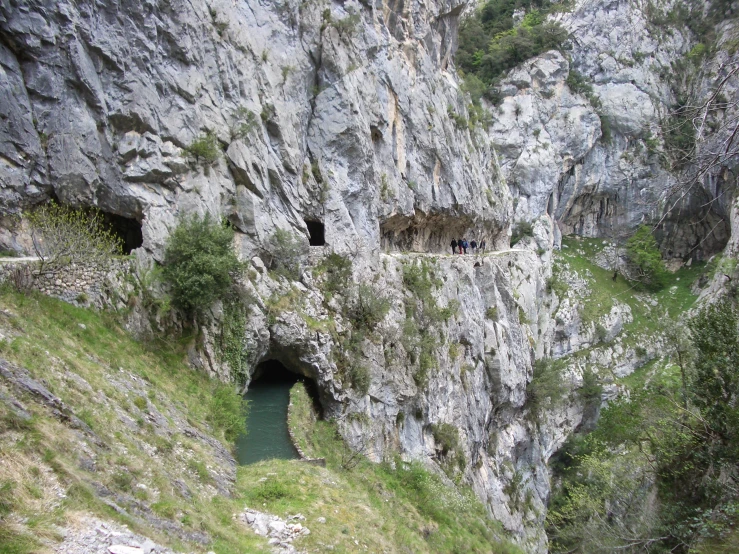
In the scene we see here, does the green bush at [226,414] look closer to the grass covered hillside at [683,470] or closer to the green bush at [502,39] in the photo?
the grass covered hillside at [683,470]

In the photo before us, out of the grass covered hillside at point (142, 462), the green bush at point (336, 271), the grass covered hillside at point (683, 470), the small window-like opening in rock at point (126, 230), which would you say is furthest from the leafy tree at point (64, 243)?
the grass covered hillside at point (683, 470)

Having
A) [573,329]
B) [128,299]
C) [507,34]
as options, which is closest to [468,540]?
[128,299]

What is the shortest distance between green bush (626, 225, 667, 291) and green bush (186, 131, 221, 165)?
147ft

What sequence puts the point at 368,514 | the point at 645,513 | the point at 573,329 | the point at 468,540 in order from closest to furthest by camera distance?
the point at 368,514 → the point at 645,513 → the point at 468,540 → the point at 573,329

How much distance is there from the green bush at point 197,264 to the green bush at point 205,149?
11.1 ft

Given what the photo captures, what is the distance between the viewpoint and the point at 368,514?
12664 millimetres

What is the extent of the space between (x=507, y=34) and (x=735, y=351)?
54.0 meters

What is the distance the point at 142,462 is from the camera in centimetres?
895

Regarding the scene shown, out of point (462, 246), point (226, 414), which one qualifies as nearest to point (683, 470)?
point (226, 414)

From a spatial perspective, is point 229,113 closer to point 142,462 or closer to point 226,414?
point 226,414

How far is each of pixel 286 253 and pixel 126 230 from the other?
6204mm

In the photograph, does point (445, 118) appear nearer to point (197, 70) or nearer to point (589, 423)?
point (197, 70)

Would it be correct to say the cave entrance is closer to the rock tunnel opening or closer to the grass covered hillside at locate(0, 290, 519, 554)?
the grass covered hillside at locate(0, 290, 519, 554)

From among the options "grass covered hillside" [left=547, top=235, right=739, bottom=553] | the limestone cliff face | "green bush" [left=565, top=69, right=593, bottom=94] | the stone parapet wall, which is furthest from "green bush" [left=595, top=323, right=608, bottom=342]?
the stone parapet wall
